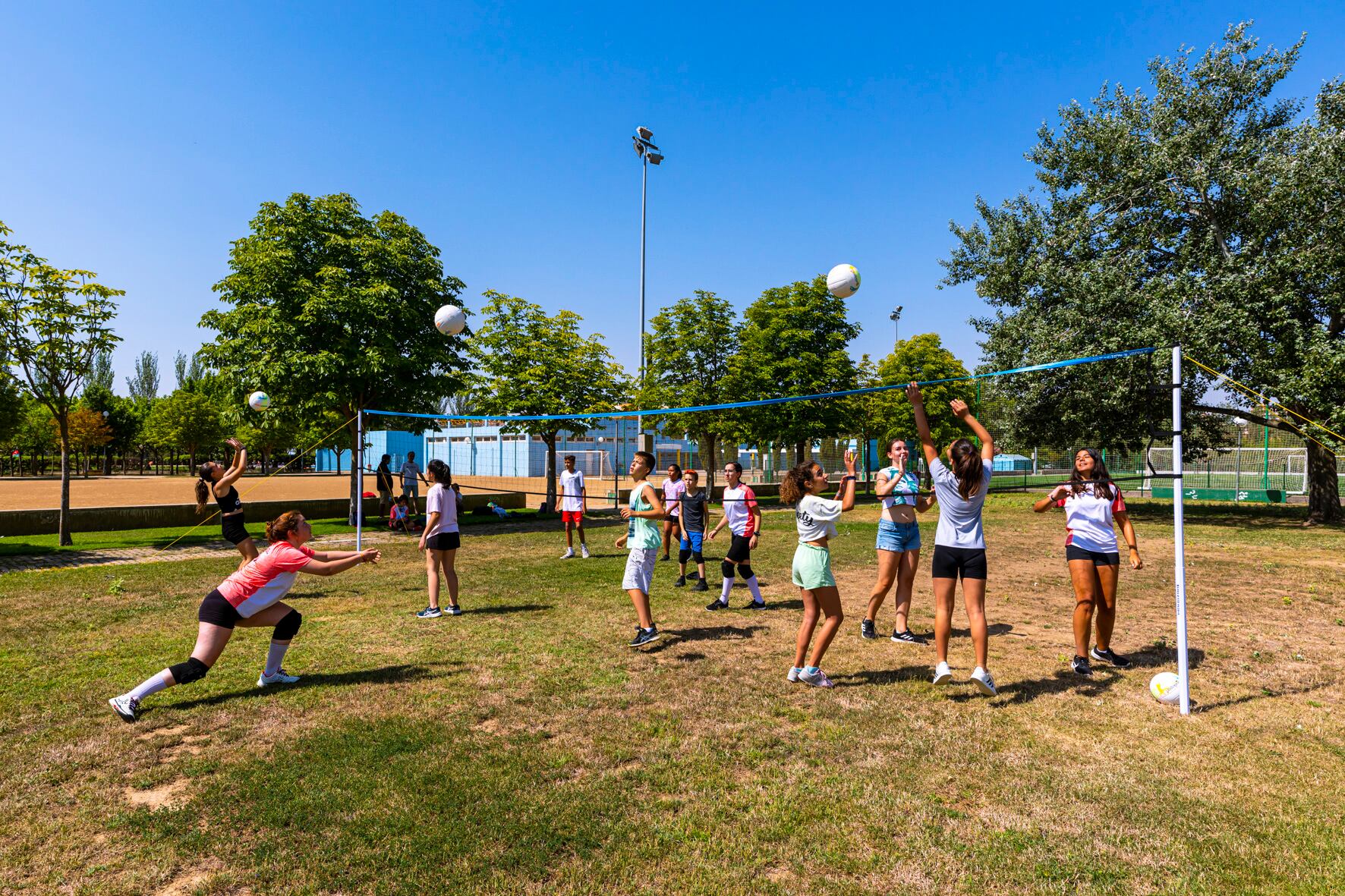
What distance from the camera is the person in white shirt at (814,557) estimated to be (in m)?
5.79

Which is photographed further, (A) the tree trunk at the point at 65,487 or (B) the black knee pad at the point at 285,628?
(A) the tree trunk at the point at 65,487

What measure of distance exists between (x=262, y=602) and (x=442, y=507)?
2661 mm

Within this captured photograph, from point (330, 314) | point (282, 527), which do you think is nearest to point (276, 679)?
point (282, 527)

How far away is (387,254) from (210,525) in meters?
9.55

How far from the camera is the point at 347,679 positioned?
6.30 metres

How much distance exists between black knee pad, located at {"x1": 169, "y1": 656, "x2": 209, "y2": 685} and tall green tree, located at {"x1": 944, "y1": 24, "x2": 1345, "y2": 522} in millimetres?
22396

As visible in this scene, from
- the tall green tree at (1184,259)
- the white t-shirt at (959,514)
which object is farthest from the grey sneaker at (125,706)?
the tall green tree at (1184,259)

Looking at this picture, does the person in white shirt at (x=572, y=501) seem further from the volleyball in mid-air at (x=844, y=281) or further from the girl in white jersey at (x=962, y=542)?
the girl in white jersey at (x=962, y=542)

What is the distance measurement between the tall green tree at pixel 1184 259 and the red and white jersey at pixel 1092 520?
51.0ft

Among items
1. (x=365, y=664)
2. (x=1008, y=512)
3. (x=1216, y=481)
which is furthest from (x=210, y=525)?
(x=1216, y=481)

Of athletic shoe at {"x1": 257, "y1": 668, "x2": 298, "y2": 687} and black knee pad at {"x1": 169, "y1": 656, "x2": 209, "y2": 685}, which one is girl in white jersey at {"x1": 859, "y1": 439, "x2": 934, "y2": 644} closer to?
athletic shoe at {"x1": 257, "y1": 668, "x2": 298, "y2": 687}

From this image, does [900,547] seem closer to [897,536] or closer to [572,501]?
[897,536]

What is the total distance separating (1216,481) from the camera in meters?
34.9

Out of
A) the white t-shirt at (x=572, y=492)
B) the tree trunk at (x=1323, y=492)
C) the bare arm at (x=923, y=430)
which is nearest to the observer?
the bare arm at (x=923, y=430)
